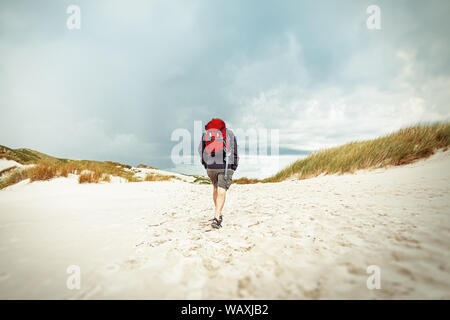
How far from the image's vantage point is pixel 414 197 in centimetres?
486

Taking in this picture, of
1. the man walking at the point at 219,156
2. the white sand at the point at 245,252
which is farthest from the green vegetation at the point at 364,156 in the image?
the man walking at the point at 219,156

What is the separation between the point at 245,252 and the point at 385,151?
11.2 metres

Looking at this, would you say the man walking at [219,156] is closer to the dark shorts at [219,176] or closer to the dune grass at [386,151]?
the dark shorts at [219,176]

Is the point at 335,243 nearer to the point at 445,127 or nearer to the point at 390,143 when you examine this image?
the point at 390,143

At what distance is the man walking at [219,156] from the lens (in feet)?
14.3

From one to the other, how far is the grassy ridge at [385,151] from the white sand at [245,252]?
216 inches

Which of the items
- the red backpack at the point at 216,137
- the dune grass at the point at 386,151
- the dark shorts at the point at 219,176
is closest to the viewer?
the red backpack at the point at 216,137

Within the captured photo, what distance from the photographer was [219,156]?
4391 millimetres

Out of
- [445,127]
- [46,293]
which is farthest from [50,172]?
[445,127]

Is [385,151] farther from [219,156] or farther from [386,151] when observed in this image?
[219,156]

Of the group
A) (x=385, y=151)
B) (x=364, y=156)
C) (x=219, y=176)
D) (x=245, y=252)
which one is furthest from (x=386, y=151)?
(x=245, y=252)

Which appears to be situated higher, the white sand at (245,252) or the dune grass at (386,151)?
the dune grass at (386,151)

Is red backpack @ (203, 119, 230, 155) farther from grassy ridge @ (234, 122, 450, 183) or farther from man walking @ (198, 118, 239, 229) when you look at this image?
grassy ridge @ (234, 122, 450, 183)
